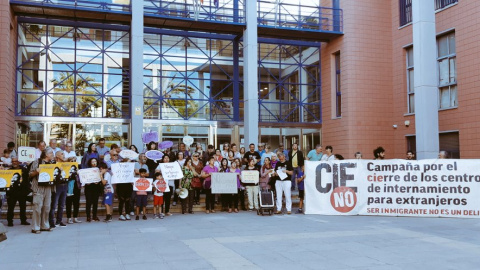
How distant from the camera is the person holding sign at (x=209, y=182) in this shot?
533 inches

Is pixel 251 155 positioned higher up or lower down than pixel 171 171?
higher up

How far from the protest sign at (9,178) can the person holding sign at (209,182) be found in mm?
5252

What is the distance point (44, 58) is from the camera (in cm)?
1842

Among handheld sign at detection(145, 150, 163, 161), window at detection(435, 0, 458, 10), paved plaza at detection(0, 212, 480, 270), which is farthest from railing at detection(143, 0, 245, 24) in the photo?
paved plaza at detection(0, 212, 480, 270)

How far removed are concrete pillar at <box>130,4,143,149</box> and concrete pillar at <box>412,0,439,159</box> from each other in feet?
35.7

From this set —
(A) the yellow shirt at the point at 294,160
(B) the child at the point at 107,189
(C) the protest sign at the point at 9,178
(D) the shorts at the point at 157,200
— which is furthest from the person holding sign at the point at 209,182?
(C) the protest sign at the point at 9,178

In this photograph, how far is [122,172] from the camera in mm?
11938

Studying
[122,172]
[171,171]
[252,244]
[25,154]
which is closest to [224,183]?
[171,171]

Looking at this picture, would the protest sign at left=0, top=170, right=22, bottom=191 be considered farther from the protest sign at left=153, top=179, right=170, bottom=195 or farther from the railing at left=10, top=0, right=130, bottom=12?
the railing at left=10, top=0, right=130, bottom=12

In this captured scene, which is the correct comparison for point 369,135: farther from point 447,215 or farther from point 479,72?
point 447,215

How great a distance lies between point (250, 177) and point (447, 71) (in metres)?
10.2

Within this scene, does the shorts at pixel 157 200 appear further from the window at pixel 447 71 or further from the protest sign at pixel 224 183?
the window at pixel 447 71

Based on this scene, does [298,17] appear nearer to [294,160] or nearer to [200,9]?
[200,9]

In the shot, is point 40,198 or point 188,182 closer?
point 40,198
